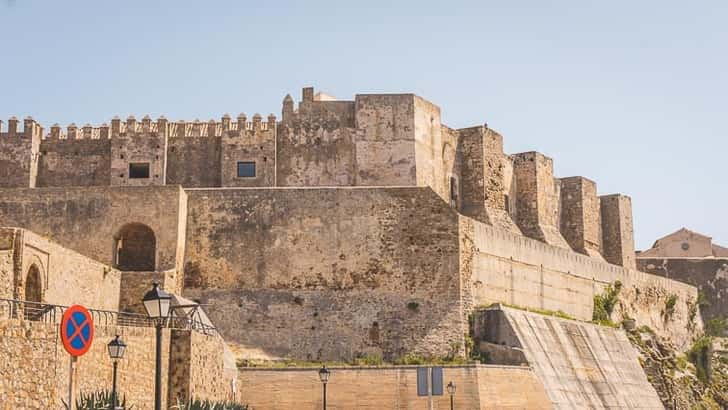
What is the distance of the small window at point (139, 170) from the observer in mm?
37719

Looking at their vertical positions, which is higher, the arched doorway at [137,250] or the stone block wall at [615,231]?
the stone block wall at [615,231]

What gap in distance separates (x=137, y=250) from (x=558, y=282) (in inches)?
575

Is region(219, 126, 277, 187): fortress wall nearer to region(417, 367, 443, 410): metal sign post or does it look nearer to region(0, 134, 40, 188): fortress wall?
region(0, 134, 40, 188): fortress wall

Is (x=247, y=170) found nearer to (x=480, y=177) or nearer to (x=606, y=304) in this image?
(x=480, y=177)

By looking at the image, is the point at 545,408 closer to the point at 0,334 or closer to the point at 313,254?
the point at 313,254

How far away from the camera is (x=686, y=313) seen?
51.2m

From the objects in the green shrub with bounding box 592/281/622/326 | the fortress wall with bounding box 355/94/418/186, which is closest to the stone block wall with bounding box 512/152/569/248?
the green shrub with bounding box 592/281/622/326

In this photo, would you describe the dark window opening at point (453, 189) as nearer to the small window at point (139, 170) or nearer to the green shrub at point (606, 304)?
the green shrub at point (606, 304)

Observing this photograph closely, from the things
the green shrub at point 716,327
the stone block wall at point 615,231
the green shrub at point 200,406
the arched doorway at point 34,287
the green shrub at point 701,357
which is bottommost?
the green shrub at point 200,406

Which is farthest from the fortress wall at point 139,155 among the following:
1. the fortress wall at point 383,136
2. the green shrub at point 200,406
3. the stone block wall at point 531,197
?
the green shrub at point 200,406

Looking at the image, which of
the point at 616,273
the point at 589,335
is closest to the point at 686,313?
the point at 616,273

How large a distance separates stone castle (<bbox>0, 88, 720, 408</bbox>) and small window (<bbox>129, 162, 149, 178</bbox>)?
0.21 ft

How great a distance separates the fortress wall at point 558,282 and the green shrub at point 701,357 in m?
1.16

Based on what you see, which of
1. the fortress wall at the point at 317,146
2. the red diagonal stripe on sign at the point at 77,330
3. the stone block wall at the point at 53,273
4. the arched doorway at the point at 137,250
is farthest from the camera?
the fortress wall at the point at 317,146
